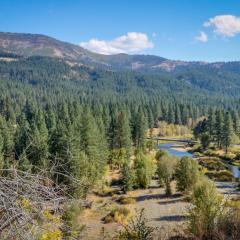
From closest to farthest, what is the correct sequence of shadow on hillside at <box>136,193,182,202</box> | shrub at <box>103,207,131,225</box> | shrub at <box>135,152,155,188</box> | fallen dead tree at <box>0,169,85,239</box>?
fallen dead tree at <box>0,169,85,239</box> < shrub at <box>103,207,131,225</box> < shadow on hillside at <box>136,193,182,202</box> < shrub at <box>135,152,155,188</box>

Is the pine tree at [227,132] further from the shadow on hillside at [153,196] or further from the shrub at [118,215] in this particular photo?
the shrub at [118,215]

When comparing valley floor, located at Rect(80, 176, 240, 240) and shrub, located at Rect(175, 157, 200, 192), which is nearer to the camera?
valley floor, located at Rect(80, 176, 240, 240)

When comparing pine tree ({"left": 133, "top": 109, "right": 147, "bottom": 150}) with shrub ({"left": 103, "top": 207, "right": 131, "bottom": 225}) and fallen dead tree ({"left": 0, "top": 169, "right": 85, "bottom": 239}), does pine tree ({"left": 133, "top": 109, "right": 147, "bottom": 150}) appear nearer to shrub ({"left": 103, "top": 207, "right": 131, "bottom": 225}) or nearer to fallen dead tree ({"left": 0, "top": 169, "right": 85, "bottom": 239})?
shrub ({"left": 103, "top": 207, "right": 131, "bottom": 225})

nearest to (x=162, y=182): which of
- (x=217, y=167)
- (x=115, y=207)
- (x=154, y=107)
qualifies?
(x=115, y=207)

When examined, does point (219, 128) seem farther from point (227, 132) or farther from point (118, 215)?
point (118, 215)

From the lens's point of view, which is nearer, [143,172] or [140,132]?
[143,172]

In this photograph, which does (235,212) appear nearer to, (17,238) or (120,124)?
(17,238)

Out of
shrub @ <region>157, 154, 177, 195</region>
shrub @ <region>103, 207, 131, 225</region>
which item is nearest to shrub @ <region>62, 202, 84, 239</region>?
shrub @ <region>103, 207, 131, 225</region>

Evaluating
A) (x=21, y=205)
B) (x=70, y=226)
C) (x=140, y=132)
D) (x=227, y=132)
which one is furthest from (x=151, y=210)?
(x=227, y=132)

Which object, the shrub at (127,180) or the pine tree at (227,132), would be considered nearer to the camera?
the shrub at (127,180)

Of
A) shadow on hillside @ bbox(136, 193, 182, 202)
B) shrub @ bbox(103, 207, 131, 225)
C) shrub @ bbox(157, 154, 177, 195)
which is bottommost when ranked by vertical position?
shadow on hillside @ bbox(136, 193, 182, 202)

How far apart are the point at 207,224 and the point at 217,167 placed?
2090 inches

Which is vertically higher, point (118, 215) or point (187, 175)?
point (187, 175)

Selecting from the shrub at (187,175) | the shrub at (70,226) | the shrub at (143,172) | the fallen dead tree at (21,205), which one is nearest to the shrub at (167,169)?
the shrub at (143,172)
